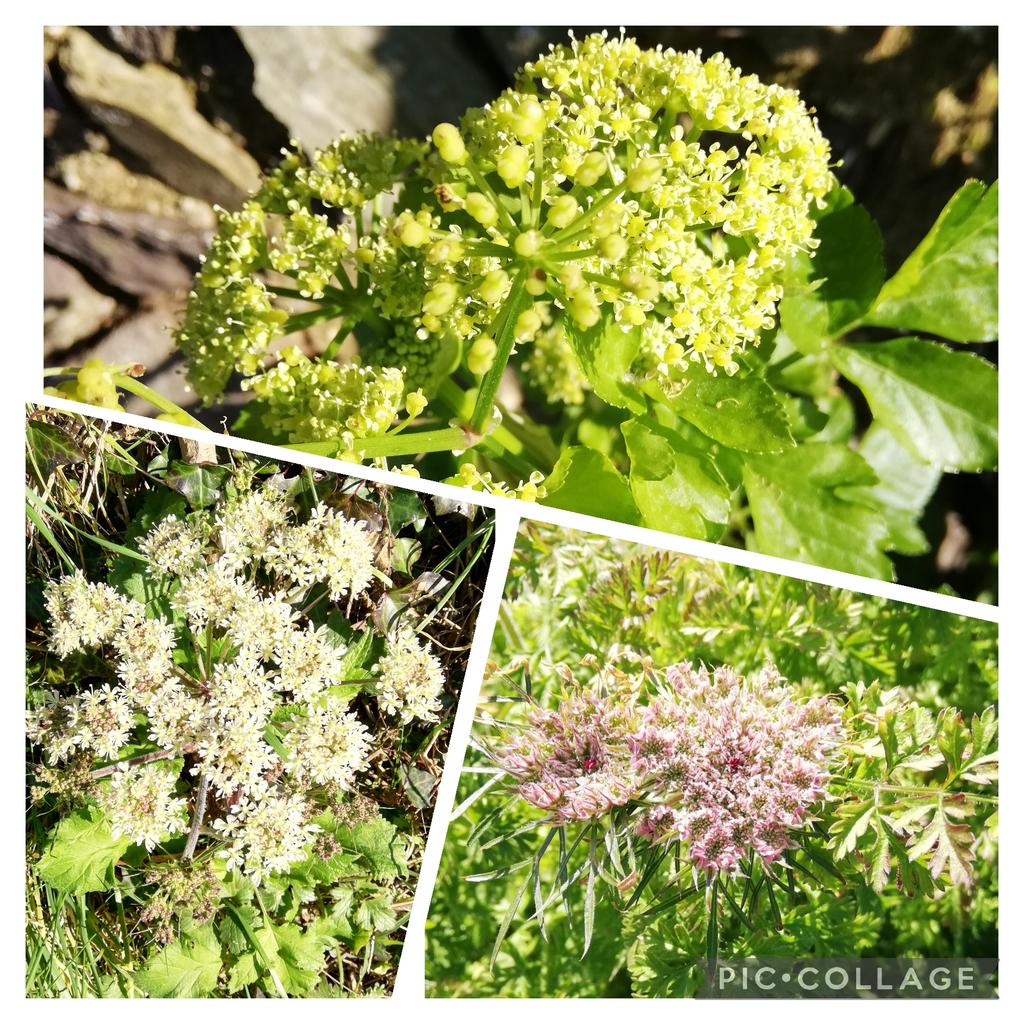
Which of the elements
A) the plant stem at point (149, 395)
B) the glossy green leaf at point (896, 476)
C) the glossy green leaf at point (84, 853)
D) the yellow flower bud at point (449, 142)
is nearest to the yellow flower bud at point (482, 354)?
the yellow flower bud at point (449, 142)

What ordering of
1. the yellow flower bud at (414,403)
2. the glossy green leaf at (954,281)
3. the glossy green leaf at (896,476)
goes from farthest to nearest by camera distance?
the glossy green leaf at (896,476), the glossy green leaf at (954,281), the yellow flower bud at (414,403)

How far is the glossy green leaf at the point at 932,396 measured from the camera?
140cm

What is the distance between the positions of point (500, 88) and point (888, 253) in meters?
0.90

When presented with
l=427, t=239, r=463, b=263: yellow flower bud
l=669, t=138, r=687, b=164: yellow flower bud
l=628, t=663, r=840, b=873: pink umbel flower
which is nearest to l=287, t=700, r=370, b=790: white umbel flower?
l=628, t=663, r=840, b=873: pink umbel flower

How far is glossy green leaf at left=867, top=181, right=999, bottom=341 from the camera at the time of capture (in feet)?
4.55

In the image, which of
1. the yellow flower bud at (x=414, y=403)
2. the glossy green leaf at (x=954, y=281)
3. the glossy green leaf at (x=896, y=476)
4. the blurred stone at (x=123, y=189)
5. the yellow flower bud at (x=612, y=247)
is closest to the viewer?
the yellow flower bud at (x=612, y=247)

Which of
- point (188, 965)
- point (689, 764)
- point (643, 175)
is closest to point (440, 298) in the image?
point (643, 175)

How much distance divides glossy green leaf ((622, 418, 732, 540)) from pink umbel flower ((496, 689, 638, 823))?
26 cm

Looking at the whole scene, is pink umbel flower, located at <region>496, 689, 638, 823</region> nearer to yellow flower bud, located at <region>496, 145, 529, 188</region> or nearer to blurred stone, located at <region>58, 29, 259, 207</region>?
yellow flower bud, located at <region>496, 145, 529, 188</region>

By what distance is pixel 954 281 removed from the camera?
143 cm

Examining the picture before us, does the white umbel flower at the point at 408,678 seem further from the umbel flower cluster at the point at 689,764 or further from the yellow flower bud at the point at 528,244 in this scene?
the yellow flower bud at the point at 528,244

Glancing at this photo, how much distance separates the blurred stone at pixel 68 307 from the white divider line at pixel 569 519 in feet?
2.32

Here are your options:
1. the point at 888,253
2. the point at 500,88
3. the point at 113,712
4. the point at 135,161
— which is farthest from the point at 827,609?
the point at 135,161

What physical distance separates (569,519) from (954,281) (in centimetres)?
74
